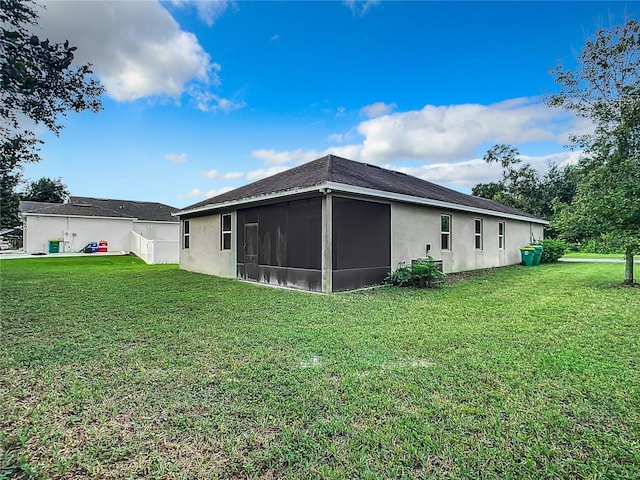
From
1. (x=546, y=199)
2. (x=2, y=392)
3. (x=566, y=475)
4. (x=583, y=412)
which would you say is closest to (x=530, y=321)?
(x=583, y=412)

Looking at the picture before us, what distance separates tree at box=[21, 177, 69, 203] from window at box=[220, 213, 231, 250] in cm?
4276

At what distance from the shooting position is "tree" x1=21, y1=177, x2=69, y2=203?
1745 inches

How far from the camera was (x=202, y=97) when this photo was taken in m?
13.7

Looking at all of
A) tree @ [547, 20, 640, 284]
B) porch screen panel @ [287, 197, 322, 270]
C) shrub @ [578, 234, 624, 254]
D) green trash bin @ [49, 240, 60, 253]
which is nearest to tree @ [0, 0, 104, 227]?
porch screen panel @ [287, 197, 322, 270]

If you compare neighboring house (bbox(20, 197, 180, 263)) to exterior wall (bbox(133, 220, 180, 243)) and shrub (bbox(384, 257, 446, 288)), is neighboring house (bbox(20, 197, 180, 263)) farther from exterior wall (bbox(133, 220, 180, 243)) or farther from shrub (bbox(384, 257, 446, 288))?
shrub (bbox(384, 257, 446, 288))

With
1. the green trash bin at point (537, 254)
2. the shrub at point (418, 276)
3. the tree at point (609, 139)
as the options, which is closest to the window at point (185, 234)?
the shrub at point (418, 276)

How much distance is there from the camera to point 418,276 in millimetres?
9305

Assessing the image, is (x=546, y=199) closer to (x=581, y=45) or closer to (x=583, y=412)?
(x=581, y=45)

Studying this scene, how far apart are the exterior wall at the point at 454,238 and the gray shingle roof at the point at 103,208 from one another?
85.9ft

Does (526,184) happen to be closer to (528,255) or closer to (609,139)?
(528,255)

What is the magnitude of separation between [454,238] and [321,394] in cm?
1095

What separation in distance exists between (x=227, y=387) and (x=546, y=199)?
3790cm

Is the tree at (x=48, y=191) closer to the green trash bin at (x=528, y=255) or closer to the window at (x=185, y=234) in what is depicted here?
the window at (x=185, y=234)

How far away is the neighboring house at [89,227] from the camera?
25.6m
